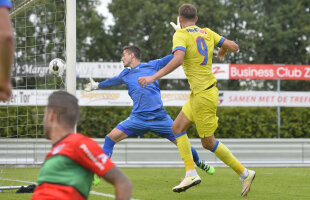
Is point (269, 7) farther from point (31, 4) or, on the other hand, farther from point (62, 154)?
point (62, 154)

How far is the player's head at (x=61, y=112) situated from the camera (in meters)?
2.96

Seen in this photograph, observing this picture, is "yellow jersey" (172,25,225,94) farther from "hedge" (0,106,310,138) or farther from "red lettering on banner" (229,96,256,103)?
"red lettering on banner" (229,96,256,103)

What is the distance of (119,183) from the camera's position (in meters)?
2.82

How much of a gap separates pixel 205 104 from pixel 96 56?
33667 millimetres

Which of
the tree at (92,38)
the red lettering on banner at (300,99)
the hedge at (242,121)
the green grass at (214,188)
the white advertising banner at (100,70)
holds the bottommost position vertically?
the hedge at (242,121)

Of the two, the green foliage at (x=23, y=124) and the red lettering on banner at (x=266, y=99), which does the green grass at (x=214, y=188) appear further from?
the red lettering on banner at (x=266, y=99)

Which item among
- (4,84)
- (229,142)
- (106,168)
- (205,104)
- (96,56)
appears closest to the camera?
(4,84)

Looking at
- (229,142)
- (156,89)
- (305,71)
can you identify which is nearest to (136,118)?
(156,89)

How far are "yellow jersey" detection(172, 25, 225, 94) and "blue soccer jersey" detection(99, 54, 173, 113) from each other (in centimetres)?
139

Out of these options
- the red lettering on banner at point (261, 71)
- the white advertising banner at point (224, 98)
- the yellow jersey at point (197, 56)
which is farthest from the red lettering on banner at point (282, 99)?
the yellow jersey at point (197, 56)

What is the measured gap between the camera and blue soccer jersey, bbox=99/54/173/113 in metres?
8.48

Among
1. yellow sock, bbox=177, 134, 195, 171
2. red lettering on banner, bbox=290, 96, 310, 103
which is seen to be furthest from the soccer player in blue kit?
red lettering on banner, bbox=290, 96, 310, 103

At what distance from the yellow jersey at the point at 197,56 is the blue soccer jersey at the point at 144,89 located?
1.39m

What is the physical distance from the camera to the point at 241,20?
4144 centimetres
